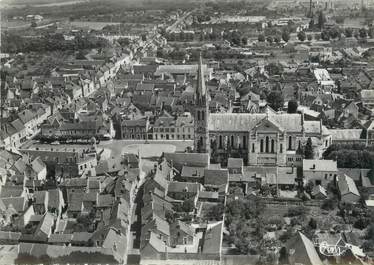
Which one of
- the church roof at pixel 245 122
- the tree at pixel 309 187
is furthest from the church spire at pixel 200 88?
the tree at pixel 309 187

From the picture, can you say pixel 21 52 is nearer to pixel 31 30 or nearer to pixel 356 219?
pixel 31 30

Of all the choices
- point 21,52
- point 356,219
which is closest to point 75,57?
point 21,52

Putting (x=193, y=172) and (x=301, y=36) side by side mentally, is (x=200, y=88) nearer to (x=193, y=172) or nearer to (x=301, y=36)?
(x=193, y=172)

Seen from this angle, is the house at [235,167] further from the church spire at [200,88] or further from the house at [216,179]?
the church spire at [200,88]

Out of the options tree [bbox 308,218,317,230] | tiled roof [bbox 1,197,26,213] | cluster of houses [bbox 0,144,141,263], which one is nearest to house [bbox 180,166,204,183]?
cluster of houses [bbox 0,144,141,263]

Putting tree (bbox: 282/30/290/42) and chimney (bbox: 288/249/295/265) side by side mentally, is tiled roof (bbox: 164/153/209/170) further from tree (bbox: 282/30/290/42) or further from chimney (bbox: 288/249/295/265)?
tree (bbox: 282/30/290/42)

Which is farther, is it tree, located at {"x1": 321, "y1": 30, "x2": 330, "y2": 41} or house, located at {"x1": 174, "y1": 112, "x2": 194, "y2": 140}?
tree, located at {"x1": 321, "y1": 30, "x2": 330, "y2": 41}
